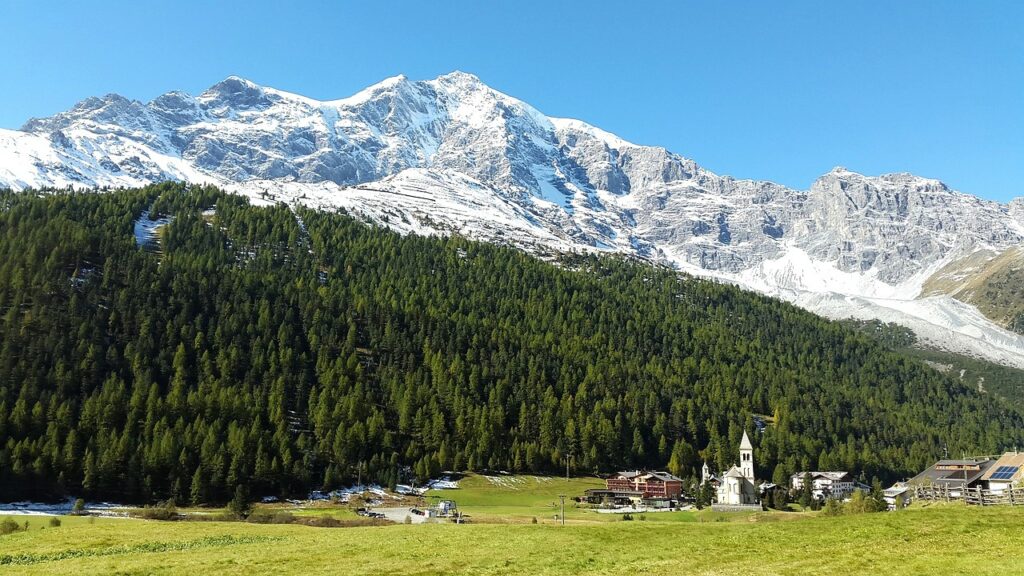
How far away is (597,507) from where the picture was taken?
429 feet

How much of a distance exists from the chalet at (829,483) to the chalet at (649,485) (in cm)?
2811

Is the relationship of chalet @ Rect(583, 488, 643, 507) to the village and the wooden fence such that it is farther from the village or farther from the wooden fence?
the wooden fence

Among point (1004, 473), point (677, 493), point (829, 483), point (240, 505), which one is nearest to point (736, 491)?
point (677, 493)

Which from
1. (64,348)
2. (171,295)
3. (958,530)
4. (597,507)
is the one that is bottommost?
(597,507)

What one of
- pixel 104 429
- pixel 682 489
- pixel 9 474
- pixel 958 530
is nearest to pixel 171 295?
pixel 104 429

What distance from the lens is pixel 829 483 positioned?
567 feet

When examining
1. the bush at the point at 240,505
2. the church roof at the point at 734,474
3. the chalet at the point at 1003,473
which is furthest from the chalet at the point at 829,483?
the bush at the point at 240,505

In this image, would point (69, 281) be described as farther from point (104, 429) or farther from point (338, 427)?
point (338, 427)

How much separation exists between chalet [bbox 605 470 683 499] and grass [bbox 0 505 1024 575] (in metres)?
100

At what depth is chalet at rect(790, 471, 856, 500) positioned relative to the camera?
6531 inches

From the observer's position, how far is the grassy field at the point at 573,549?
3553 centimetres

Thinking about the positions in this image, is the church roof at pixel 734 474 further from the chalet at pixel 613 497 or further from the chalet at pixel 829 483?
the chalet at pixel 613 497

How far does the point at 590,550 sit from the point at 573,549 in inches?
43.7

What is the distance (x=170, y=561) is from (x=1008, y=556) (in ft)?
154
